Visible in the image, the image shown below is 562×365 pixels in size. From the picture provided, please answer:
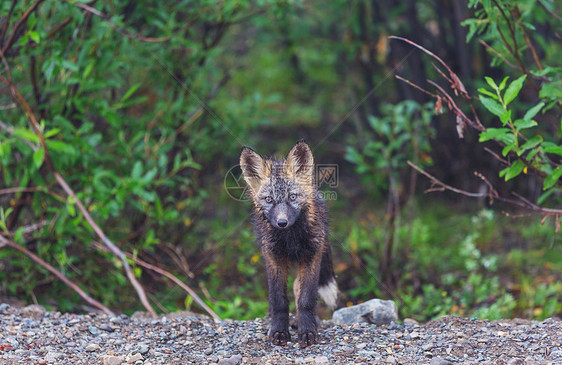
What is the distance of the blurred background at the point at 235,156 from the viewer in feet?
17.5

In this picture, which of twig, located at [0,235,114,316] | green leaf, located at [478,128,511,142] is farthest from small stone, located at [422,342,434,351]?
twig, located at [0,235,114,316]

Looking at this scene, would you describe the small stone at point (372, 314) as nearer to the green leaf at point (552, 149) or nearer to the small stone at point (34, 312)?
the green leaf at point (552, 149)

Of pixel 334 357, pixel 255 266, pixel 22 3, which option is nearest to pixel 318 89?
pixel 255 266

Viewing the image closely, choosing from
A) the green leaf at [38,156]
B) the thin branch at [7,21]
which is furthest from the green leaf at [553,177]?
the thin branch at [7,21]

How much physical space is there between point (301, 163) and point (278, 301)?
0.98 m

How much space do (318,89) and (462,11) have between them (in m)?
3.33

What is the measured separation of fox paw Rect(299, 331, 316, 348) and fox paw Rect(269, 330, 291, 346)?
0.41 ft

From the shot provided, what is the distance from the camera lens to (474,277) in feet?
19.6

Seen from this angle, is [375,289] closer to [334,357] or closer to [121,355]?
[334,357]

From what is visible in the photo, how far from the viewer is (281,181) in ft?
14.1

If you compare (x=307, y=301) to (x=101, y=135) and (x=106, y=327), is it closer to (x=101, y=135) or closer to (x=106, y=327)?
(x=106, y=327)

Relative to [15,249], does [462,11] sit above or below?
above

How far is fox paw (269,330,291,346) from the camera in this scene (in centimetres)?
420

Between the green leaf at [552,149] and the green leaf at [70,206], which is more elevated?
the green leaf at [552,149]
